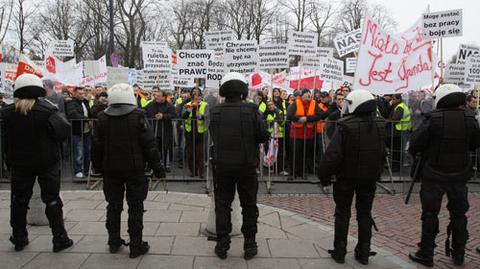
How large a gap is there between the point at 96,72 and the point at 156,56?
667 cm

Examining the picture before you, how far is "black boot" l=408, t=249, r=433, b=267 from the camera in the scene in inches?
179

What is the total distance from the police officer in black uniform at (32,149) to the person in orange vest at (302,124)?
5190mm

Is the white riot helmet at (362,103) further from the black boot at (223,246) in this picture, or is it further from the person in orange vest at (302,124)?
the person in orange vest at (302,124)

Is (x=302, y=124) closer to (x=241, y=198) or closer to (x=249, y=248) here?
(x=241, y=198)

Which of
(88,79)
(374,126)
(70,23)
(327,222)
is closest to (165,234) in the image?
(327,222)

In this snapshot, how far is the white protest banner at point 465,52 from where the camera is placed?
10370 millimetres

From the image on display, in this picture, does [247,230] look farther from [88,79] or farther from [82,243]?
[88,79]

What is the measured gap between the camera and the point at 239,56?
6879 millimetres

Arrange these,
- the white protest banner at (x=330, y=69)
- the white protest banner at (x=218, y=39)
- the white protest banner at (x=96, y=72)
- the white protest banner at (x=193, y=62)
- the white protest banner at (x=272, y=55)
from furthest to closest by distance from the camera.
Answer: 1. the white protest banner at (x=96, y=72)
2. the white protest banner at (x=330, y=69)
3. the white protest banner at (x=272, y=55)
4. the white protest banner at (x=193, y=62)
5. the white protest banner at (x=218, y=39)

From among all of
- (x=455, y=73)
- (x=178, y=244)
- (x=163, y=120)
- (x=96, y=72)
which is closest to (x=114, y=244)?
(x=178, y=244)

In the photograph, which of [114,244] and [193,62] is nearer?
[114,244]

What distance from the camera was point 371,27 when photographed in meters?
7.30

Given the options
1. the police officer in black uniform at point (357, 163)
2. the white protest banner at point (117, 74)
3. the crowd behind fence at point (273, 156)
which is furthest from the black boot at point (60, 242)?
the white protest banner at point (117, 74)

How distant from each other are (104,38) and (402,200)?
41.7 meters
